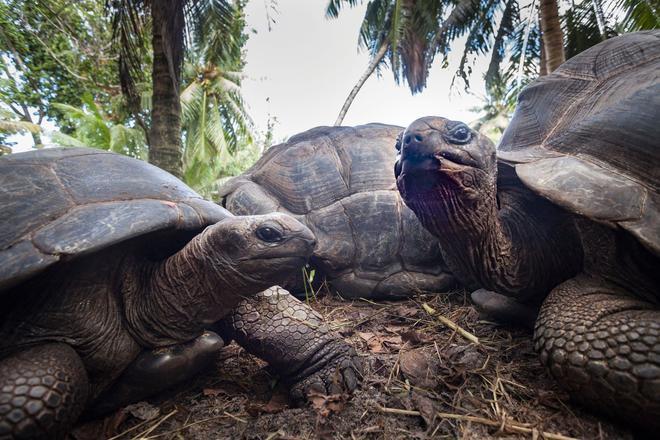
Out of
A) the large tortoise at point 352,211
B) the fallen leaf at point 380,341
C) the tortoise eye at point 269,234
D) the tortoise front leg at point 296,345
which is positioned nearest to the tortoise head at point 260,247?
the tortoise eye at point 269,234

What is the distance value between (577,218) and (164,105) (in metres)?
5.08

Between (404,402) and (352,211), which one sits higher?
(352,211)

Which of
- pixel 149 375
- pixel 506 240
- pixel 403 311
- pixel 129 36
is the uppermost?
pixel 129 36

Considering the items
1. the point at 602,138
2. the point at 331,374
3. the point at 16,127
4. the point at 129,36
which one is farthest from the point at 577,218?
the point at 16,127

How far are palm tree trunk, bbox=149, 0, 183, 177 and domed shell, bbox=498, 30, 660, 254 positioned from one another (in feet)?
14.4

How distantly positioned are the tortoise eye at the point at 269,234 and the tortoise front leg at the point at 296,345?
44cm

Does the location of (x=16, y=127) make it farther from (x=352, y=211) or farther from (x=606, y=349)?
(x=606, y=349)

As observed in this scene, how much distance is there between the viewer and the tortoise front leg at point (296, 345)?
1.60m

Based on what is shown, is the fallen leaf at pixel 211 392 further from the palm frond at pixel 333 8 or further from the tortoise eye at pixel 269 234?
the palm frond at pixel 333 8

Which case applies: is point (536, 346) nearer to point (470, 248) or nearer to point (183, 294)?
point (470, 248)

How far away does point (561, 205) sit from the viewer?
1450mm

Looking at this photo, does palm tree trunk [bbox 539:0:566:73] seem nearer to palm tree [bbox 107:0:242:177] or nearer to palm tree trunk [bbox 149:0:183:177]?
palm tree [bbox 107:0:242:177]

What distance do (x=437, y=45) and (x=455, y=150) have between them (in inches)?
527

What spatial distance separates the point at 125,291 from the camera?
172 centimetres
